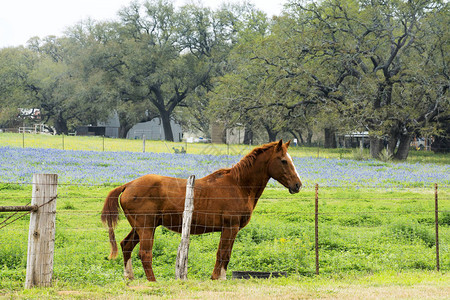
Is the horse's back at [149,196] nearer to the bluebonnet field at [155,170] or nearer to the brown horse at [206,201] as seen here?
the brown horse at [206,201]

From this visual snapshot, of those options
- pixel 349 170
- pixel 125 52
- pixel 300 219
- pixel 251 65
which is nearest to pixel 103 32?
pixel 125 52

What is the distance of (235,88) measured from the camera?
46.6 m

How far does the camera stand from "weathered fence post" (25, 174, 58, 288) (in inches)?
296

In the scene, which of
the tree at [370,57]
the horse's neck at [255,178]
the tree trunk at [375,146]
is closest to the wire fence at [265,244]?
the horse's neck at [255,178]

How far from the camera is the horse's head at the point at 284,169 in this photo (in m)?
9.06

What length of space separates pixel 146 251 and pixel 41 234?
1.82m

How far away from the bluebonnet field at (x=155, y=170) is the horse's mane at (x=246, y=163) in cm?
1230

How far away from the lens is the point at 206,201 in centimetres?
908

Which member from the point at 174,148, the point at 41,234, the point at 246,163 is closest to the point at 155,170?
the point at 174,148

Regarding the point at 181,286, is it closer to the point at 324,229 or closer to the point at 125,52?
the point at 324,229

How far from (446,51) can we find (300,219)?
102ft

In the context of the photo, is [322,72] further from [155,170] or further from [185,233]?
[185,233]

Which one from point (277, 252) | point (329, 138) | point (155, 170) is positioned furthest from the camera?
point (329, 138)

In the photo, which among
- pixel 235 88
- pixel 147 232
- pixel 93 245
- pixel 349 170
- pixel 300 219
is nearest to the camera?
pixel 147 232
